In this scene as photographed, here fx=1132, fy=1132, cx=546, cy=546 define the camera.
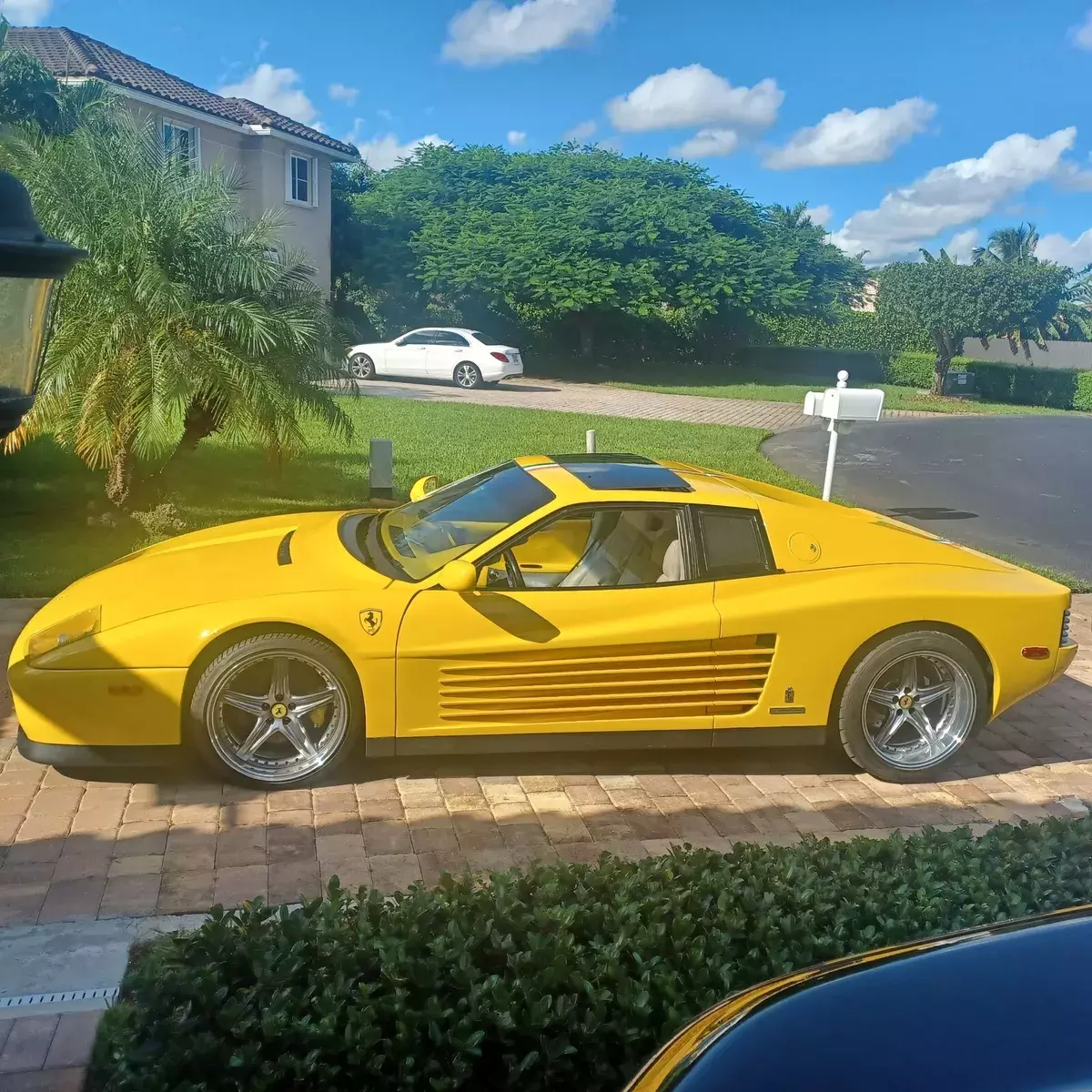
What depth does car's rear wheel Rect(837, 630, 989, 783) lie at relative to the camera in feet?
17.8

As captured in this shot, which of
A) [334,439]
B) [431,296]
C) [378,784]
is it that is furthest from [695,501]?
[431,296]

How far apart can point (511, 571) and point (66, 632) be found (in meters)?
1.98

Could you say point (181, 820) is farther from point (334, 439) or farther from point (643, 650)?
point (334, 439)

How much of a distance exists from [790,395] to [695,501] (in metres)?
27.3

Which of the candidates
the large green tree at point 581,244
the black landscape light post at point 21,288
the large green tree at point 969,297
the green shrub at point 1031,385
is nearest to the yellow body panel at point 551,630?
the black landscape light post at point 21,288

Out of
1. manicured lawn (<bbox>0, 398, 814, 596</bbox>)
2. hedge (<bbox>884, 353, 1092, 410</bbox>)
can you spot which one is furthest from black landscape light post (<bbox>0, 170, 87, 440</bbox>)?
hedge (<bbox>884, 353, 1092, 410</bbox>)

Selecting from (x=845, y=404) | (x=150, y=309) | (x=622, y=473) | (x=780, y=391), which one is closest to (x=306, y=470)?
Result: (x=150, y=309)

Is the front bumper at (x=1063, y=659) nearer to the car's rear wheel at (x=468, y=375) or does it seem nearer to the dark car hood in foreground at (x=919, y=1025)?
the dark car hood in foreground at (x=919, y=1025)

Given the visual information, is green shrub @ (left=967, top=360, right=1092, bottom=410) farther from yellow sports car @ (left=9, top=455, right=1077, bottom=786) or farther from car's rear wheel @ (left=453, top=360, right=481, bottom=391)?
yellow sports car @ (left=9, top=455, right=1077, bottom=786)

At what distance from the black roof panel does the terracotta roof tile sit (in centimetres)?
2442

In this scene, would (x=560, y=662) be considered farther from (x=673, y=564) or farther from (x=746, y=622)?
(x=746, y=622)

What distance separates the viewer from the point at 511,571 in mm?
5242

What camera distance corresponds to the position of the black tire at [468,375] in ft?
94.5

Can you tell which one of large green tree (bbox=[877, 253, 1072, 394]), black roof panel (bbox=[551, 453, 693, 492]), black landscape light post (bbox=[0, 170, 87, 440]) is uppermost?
large green tree (bbox=[877, 253, 1072, 394])
